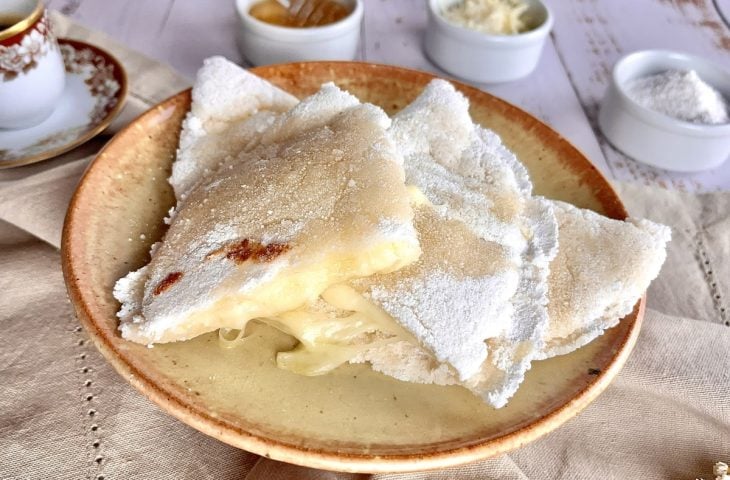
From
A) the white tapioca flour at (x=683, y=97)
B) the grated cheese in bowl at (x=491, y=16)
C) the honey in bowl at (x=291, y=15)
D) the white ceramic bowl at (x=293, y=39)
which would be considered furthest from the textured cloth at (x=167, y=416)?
the grated cheese in bowl at (x=491, y=16)

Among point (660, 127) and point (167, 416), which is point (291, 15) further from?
point (167, 416)

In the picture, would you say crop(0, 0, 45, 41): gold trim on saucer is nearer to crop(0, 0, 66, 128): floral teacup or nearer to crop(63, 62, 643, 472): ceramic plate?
crop(0, 0, 66, 128): floral teacup

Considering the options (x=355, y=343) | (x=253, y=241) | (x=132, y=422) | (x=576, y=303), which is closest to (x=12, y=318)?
(x=132, y=422)

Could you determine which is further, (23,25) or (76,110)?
(76,110)

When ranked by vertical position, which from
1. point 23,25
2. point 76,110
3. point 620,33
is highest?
point 23,25

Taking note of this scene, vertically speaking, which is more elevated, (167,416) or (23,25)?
(23,25)

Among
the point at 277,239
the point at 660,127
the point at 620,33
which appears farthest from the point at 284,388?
the point at 620,33
